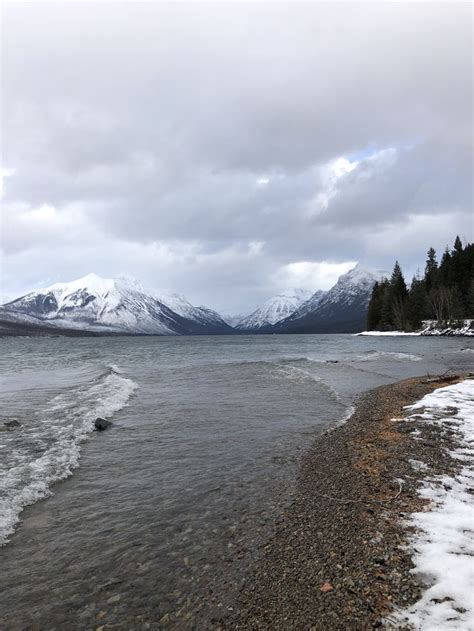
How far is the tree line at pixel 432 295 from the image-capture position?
115 meters

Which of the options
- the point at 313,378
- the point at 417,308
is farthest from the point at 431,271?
the point at 313,378

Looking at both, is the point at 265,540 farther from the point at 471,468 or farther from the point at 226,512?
the point at 471,468

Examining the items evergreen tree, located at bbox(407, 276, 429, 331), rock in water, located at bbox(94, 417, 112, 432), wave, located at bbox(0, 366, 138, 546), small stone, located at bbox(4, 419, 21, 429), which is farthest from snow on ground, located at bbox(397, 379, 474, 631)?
evergreen tree, located at bbox(407, 276, 429, 331)

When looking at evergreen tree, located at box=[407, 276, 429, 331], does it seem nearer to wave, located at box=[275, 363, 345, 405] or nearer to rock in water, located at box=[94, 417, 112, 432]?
wave, located at box=[275, 363, 345, 405]

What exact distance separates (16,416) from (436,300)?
123 meters

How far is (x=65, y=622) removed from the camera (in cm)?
617

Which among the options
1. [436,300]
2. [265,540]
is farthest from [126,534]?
[436,300]

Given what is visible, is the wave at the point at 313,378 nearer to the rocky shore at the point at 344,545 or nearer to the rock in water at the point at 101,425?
the rocky shore at the point at 344,545

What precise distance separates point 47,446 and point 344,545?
12499 mm

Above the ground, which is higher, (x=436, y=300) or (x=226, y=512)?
(x=436, y=300)

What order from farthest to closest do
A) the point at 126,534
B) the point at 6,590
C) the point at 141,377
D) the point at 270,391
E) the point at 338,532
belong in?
the point at 141,377
the point at 270,391
the point at 126,534
the point at 338,532
the point at 6,590

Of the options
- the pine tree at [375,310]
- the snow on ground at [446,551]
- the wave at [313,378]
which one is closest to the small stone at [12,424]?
the snow on ground at [446,551]

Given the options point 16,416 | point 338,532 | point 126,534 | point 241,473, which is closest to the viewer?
point 338,532

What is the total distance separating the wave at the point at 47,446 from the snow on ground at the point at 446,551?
27.4 ft
